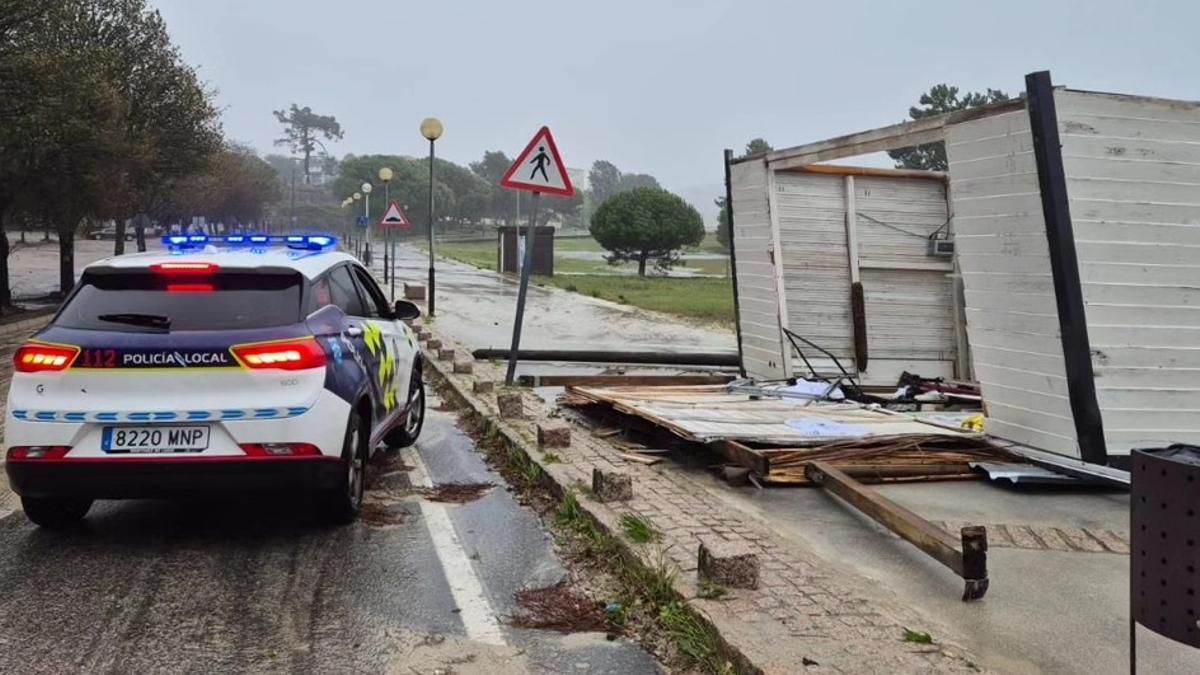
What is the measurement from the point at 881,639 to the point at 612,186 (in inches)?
7536

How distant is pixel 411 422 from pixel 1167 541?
21.2ft

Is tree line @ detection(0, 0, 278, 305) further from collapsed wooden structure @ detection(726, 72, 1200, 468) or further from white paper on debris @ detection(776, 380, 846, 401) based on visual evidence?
collapsed wooden structure @ detection(726, 72, 1200, 468)

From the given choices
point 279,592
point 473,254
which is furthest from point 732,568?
point 473,254

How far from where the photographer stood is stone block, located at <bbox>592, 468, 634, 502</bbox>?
5.73 m

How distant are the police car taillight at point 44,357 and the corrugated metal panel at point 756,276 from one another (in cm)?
731

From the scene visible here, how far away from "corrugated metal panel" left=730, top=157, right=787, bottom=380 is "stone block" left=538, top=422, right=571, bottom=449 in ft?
12.8

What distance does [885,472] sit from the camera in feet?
21.4

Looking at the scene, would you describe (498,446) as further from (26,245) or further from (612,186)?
(612,186)

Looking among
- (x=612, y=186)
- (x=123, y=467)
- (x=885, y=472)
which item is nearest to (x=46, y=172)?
(x=123, y=467)

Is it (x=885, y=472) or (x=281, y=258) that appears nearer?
(x=281, y=258)

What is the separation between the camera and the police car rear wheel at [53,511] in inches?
206

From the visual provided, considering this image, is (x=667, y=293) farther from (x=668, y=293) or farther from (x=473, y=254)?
(x=473, y=254)

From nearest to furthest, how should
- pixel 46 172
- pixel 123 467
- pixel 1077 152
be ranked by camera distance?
1. pixel 123 467
2. pixel 1077 152
3. pixel 46 172

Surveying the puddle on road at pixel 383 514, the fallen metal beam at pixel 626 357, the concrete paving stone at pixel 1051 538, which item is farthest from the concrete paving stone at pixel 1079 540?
the fallen metal beam at pixel 626 357
